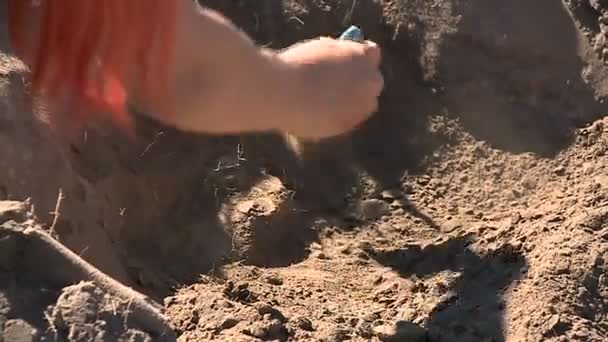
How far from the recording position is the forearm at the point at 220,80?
5.54 feet

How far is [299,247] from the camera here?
2.79 meters

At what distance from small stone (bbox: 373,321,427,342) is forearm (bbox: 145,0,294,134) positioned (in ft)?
1.88

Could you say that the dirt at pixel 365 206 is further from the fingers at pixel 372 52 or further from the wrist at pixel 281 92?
the fingers at pixel 372 52

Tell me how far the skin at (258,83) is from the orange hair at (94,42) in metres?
0.04

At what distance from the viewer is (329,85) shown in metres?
1.95

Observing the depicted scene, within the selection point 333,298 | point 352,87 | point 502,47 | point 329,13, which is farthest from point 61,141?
point 502,47

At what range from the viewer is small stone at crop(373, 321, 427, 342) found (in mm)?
2197

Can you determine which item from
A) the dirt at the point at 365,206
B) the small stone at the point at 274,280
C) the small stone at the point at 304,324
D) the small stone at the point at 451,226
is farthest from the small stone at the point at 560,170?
the small stone at the point at 304,324

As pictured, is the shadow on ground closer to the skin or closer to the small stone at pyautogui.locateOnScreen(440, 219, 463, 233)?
the small stone at pyautogui.locateOnScreen(440, 219, 463, 233)

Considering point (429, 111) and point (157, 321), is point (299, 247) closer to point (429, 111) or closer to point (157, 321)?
point (429, 111)

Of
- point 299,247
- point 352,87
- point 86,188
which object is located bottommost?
point 299,247

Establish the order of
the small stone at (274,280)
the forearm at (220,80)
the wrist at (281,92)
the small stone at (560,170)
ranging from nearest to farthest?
the forearm at (220,80)
the wrist at (281,92)
the small stone at (274,280)
the small stone at (560,170)

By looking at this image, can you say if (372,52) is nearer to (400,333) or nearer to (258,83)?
(258,83)

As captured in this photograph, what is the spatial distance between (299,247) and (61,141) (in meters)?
0.88
